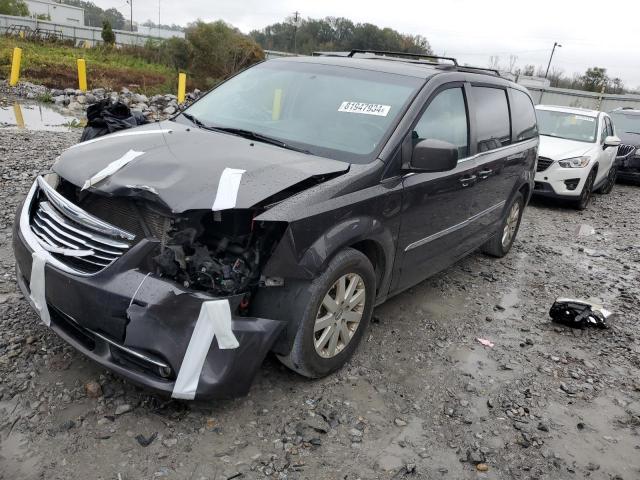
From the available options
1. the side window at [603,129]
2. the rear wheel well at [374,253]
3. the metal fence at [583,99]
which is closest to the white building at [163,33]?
the metal fence at [583,99]

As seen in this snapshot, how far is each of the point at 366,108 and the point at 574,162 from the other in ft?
21.3

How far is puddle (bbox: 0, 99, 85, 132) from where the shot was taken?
406 inches

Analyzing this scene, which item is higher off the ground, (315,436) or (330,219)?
(330,219)

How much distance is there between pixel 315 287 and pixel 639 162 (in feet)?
39.3

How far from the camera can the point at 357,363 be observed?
348 cm

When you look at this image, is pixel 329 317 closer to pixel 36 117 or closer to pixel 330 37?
pixel 36 117

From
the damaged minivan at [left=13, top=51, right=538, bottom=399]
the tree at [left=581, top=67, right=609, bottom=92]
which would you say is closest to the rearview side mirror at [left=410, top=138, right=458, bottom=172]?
the damaged minivan at [left=13, top=51, right=538, bottom=399]

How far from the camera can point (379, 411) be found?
3.04m

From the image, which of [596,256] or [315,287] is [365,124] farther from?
[596,256]

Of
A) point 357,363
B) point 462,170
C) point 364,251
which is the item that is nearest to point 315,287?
point 364,251

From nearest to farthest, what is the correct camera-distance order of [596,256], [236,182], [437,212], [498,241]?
[236,182] < [437,212] < [498,241] < [596,256]

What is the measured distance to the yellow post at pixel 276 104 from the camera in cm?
369

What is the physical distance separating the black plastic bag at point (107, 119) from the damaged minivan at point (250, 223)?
0.79 metres

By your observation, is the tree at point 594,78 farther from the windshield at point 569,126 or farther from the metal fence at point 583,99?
the windshield at point 569,126
